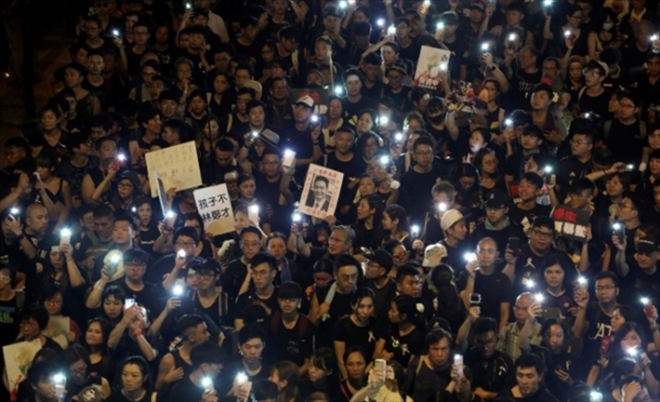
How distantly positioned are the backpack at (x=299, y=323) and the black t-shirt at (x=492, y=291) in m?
1.35

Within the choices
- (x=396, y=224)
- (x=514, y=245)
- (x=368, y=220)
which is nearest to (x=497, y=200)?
(x=514, y=245)

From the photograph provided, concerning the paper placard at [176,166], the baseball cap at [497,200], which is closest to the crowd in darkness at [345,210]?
the baseball cap at [497,200]

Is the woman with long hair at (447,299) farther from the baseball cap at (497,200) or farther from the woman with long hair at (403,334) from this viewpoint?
the baseball cap at (497,200)

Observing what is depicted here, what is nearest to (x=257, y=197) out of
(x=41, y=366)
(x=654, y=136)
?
(x=41, y=366)

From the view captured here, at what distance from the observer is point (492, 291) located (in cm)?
919

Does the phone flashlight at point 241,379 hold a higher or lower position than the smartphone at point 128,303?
higher

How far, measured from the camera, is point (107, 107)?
477 inches

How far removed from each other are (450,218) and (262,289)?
1.80 metres

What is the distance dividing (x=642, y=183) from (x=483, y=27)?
3.76m

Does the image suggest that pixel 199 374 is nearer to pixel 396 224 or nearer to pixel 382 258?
pixel 382 258

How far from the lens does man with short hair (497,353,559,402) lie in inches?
317

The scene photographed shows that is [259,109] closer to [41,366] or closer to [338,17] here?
[338,17]

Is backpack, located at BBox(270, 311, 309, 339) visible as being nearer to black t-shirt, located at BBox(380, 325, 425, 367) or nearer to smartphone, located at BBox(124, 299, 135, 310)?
black t-shirt, located at BBox(380, 325, 425, 367)

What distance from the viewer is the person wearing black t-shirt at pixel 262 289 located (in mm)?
9117
